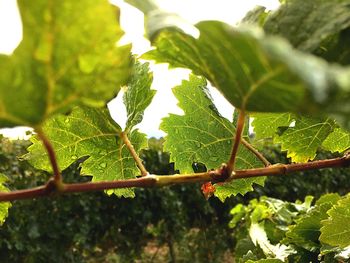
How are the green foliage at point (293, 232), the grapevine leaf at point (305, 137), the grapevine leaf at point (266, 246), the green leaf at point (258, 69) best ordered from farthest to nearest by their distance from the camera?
the grapevine leaf at point (266, 246)
the green foliage at point (293, 232)
the grapevine leaf at point (305, 137)
the green leaf at point (258, 69)

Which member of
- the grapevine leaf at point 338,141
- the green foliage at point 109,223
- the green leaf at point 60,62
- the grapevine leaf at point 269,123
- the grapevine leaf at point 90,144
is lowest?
the green leaf at point 60,62

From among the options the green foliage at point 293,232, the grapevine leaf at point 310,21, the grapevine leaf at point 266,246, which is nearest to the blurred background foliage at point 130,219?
the green foliage at point 293,232

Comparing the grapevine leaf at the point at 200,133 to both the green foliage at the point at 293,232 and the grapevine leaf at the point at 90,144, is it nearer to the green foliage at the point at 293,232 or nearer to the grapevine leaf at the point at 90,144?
the grapevine leaf at the point at 90,144

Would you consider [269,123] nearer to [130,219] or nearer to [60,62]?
[60,62]

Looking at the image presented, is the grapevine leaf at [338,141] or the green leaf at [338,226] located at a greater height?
the grapevine leaf at [338,141]

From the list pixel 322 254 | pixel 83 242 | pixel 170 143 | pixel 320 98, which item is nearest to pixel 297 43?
pixel 320 98

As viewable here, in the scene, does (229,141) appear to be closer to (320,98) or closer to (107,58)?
(107,58)

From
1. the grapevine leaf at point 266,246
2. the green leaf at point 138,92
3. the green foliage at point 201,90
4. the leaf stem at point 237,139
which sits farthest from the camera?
the grapevine leaf at point 266,246

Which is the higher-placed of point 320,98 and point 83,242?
point 83,242
